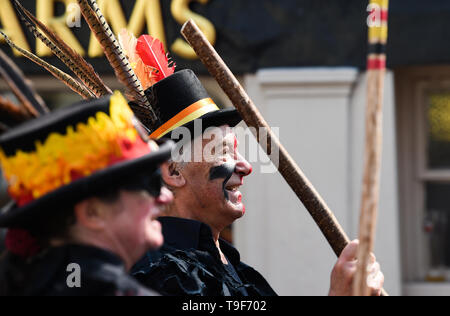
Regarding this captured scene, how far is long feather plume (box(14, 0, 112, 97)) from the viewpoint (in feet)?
8.16

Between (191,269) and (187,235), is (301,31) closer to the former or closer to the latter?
(187,235)

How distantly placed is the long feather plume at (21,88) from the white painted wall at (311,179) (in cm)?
383

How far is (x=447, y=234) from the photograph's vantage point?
5.99m

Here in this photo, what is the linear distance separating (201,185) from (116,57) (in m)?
0.56

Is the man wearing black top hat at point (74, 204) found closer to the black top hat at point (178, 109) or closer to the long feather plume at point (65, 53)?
the long feather plume at point (65, 53)

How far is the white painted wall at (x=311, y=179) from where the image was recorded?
18.6ft

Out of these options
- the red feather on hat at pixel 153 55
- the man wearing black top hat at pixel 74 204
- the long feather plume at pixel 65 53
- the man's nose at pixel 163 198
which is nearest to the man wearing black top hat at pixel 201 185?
the red feather on hat at pixel 153 55

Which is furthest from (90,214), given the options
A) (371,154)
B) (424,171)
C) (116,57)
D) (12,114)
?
(424,171)

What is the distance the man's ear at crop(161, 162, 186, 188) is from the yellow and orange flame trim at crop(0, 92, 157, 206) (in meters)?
0.99

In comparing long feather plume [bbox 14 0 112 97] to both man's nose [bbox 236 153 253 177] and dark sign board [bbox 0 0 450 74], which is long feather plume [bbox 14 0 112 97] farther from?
dark sign board [bbox 0 0 450 74]

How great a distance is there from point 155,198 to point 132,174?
0.42ft

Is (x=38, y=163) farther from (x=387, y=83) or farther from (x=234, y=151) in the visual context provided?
(x=387, y=83)

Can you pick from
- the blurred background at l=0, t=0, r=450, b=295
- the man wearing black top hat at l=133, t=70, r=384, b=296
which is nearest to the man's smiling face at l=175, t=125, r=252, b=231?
the man wearing black top hat at l=133, t=70, r=384, b=296
